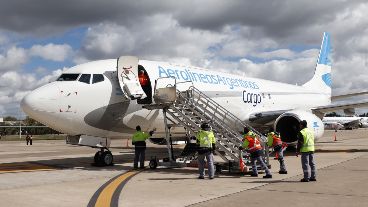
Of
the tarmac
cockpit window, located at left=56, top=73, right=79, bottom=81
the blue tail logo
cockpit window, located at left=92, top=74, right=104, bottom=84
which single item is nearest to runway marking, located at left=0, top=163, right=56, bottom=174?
the tarmac

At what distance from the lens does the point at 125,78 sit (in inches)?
554

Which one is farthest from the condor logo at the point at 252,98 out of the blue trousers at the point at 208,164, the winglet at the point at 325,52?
the winglet at the point at 325,52

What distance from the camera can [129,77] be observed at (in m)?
14.1

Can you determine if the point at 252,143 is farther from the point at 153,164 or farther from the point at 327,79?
the point at 327,79

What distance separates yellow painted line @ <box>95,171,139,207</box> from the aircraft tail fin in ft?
76.2

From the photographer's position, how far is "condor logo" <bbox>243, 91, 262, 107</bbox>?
69.0 ft

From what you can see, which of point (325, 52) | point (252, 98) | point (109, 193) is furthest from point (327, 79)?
point (109, 193)

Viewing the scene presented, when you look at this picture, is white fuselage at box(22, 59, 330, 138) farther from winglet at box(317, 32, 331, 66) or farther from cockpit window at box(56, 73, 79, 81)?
winglet at box(317, 32, 331, 66)

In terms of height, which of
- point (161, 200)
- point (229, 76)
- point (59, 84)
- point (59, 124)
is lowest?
point (161, 200)

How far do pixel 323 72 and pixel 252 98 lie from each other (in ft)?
46.3

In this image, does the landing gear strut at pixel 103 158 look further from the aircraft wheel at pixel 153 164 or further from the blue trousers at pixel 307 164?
→ the blue trousers at pixel 307 164

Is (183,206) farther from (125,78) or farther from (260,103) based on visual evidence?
(260,103)

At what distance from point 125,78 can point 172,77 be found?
8.05 feet

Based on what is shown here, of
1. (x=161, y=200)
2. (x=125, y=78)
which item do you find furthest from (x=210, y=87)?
(x=161, y=200)
